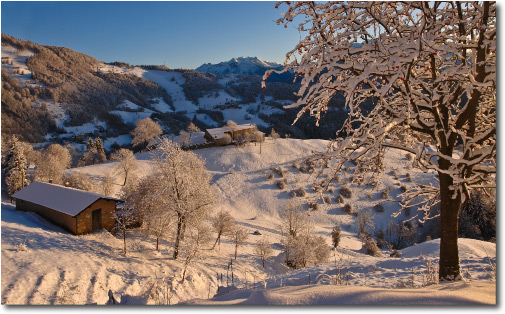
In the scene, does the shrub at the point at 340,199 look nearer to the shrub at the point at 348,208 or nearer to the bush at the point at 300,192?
the shrub at the point at 348,208

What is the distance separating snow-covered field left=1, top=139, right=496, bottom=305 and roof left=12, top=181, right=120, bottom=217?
137 centimetres

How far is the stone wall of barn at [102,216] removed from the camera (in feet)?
62.5

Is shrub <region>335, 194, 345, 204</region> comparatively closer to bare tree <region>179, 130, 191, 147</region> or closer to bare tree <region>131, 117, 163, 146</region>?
bare tree <region>179, 130, 191, 147</region>

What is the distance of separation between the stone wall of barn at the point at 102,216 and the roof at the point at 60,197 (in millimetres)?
387

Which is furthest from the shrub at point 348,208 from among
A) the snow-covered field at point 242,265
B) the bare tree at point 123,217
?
the bare tree at point 123,217

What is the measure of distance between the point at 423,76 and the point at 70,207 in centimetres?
2249

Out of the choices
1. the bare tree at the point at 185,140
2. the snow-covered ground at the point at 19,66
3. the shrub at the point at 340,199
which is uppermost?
the snow-covered ground at the point at 19,66

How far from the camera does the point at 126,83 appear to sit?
6865 inches

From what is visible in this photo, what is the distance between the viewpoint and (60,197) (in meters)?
20.8

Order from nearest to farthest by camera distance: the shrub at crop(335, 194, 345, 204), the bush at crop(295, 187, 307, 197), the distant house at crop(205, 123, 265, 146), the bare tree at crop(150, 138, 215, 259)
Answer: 1. the bare tree at crop(150, 138, 215, 259)
2. the shrub at crop(335, 194, 345, 204)
3. the bush at crop(295, 187, 307, 197)
4. the distant house at crop(205, 123, 265, 146)

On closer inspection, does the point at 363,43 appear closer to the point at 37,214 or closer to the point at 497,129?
the point at 497,129

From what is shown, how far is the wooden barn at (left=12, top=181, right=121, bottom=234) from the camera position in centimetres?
1903

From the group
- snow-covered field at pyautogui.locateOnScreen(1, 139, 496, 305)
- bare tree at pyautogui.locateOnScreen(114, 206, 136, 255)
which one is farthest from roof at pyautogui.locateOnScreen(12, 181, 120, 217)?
bare tree at pyautogui.locateOnScreen(114, 206, 136, 255)

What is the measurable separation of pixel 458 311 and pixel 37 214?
26.2 m
